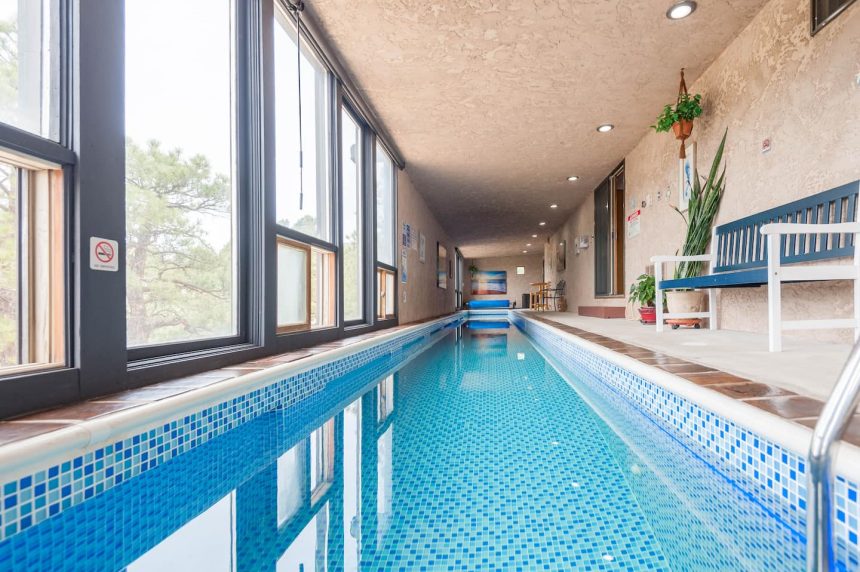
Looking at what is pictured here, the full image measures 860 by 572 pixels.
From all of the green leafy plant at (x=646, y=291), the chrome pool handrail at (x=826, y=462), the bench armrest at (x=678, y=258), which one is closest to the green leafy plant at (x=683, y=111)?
the bench armrest at (x=678, y=258)

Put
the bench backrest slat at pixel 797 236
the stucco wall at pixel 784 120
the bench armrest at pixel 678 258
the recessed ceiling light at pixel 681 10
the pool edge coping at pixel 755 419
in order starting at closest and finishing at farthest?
the pool edge coping at pixel 755 419, the bench backrest slat at pixel 797 236, the stucco wall at pixel 784 120, the recessed ceiling light at pixel 681 10, the bench armrest at pixel 678 258

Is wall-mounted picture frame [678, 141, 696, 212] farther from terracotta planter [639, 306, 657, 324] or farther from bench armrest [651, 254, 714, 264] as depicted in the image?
terracotta planter [639, 306, 657, 324]

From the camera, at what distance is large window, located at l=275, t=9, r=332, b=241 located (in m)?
3.24

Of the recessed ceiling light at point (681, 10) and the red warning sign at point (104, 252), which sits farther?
the recessed ceiling light at point (681, 10)

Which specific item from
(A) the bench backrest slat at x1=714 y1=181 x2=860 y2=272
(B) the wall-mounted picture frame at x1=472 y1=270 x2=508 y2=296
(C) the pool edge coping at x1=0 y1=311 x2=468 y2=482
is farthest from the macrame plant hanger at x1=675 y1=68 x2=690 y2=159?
(B) the wall-mounted picture frame at x1=472 y1=270 x2=508 y2=296

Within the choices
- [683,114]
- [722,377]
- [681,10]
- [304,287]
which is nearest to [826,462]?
[722,377]

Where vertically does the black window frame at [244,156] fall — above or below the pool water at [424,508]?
above

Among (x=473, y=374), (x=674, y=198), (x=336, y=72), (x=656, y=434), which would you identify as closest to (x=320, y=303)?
(x=473, y=374)

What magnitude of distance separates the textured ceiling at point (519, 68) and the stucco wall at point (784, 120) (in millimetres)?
258

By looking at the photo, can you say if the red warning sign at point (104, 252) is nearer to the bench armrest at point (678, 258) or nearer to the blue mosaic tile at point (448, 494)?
the blue mosaic tile at point (448, 494)

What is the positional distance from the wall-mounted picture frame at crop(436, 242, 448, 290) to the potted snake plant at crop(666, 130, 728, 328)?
708cm

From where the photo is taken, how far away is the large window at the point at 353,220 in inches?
186

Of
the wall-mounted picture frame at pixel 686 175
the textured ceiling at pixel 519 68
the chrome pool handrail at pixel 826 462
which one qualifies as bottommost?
the chrome pool handrail at pixel 826 462

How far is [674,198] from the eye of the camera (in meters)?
4.91
